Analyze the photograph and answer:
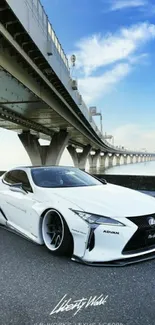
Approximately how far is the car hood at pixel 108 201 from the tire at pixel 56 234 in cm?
29

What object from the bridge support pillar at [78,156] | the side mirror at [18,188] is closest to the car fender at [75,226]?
the side mirror at [18,188]

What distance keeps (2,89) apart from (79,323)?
56.3 feet

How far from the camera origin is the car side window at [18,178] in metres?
4.50

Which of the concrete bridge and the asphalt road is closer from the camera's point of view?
the asphalt road

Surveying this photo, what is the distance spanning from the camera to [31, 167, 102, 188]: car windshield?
4.49m

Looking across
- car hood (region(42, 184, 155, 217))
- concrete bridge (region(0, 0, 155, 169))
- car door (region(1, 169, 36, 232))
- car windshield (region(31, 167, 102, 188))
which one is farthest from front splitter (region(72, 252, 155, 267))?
concrete bridge (region(0, 0, 155, 169))

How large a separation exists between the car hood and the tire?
0.95 ft

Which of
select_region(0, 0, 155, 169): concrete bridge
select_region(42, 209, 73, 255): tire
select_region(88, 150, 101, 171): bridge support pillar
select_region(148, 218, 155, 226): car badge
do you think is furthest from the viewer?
select_region(88, 150, 101, 171): bridge support pillar

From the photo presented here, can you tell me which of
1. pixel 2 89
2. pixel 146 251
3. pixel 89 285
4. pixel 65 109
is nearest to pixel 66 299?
pixel 89 285

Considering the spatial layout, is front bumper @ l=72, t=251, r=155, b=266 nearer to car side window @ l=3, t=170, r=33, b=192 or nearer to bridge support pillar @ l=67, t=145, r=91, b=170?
car side window @ l=3, t=170, r=33, b=192

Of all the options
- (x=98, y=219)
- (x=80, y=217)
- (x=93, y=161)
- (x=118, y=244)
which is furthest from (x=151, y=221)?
(x=93, y=161)

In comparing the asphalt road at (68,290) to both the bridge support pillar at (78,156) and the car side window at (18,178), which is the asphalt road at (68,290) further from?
the bridge support pillar at (78,156)

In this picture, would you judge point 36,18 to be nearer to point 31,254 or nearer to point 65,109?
point 31,254

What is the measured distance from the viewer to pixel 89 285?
112 inches
